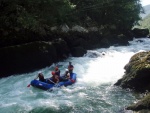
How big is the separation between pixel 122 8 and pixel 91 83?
80.1 feet

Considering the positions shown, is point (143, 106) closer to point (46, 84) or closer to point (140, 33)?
point (46, 84)

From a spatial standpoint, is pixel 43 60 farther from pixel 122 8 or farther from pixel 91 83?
pixel 122 8

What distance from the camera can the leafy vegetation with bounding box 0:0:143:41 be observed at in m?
19.0

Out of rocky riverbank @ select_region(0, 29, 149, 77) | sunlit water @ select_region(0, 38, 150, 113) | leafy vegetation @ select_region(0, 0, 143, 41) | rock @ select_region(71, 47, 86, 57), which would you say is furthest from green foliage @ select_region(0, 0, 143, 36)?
sunlit water @ select_region(0, 38, 150, 113)

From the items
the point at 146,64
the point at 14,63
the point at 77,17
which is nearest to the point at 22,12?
the point at 14,63

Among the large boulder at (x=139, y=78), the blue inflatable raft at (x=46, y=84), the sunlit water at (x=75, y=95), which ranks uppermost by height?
the large boulder at (x=139, y=78)

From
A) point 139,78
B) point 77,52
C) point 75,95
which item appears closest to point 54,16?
point 77,52

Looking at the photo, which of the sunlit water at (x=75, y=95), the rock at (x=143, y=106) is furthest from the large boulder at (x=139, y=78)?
the rock at (x=143, y=106)

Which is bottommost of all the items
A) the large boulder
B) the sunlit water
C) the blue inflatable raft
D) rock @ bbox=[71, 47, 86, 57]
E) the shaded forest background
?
the sunlit water

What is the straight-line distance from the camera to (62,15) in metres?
24.9

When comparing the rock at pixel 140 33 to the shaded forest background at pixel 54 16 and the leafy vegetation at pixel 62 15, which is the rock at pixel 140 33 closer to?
the leafy vegetation at pixel 62 15

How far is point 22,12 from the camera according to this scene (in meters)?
19.2

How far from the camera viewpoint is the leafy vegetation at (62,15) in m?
19.0

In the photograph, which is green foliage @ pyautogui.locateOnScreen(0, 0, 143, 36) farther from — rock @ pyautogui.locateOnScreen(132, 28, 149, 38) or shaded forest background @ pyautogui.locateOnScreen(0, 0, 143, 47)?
rock @ pyautogui.locateOnScreen(132, 28, 149, 38)
